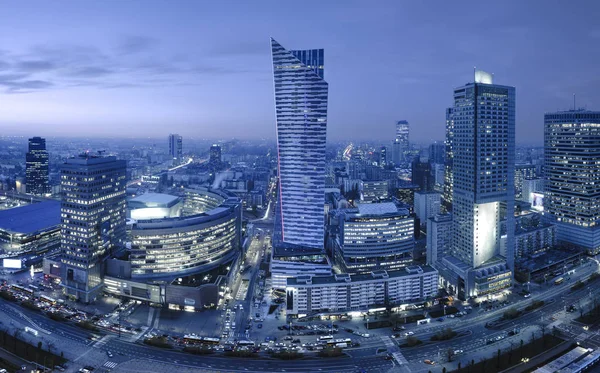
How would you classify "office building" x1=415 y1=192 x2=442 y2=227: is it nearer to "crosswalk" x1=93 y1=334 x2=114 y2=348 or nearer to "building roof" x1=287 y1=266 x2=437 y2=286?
"building roof" x1=287 y1=266 x2=437 y2=286

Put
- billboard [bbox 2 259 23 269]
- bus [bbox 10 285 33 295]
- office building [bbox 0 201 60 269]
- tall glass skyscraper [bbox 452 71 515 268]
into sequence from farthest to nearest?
office building [bbox 0 201 60 269], billboard [bbox 2 259 23 269], tall glass skyscraper [bbox 452 71 515 268], bus [bbox 10 285 33 295]

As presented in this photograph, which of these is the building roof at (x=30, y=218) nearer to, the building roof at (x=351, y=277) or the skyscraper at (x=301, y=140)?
the skyscraper at (x=301, y=140)

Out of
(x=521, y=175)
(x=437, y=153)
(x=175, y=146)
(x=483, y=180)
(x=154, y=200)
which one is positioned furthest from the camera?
(x=175, y=146)

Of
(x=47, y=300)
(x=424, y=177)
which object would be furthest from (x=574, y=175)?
(x=47, y=300)

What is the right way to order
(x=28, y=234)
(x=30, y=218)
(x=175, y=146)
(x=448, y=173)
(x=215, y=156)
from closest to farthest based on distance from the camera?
(x=28, y=234) → (x=30, y=218) → (x=448, y=173) → (x=215, y=156) → (x=175, y=146)

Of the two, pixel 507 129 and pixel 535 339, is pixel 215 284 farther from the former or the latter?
pixel 507 129

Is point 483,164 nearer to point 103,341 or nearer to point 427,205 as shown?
point 427,205

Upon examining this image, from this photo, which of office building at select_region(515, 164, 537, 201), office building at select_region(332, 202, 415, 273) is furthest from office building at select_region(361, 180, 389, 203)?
office building at select_region(332, 202, 415, 273)
